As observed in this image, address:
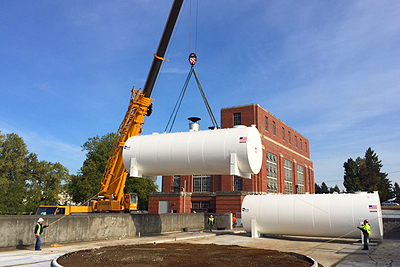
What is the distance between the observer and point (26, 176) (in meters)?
70.4

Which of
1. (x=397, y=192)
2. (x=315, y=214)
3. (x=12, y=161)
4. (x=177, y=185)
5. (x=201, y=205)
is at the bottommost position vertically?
(x=315, y=214)

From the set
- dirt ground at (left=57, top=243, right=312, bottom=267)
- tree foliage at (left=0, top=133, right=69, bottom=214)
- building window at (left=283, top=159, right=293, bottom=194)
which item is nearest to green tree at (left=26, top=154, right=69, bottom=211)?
tree foliage at (left=0, top=133, right=69, bottom=214)

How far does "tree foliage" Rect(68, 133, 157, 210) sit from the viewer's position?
57719 mm

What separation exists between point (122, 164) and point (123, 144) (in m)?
1.57

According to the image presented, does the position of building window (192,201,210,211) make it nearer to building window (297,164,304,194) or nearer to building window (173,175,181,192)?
building window (173,175,181,192)

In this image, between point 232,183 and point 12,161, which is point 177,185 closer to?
point 232,183

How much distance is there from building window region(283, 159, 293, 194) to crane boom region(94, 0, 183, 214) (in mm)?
36585

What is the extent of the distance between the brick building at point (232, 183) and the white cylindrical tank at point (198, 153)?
979 inches

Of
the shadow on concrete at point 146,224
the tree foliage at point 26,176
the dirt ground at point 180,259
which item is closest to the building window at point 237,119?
the shadow on concrete at point 146,224

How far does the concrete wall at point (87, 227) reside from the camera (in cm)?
1641

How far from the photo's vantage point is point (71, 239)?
1906 centimetres

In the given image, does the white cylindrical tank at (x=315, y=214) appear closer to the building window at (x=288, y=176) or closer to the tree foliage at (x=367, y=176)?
the building window at (x=288, y=176)

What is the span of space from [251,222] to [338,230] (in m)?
5.96

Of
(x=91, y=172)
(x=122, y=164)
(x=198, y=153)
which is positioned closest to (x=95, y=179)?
(x=91, y=172)
